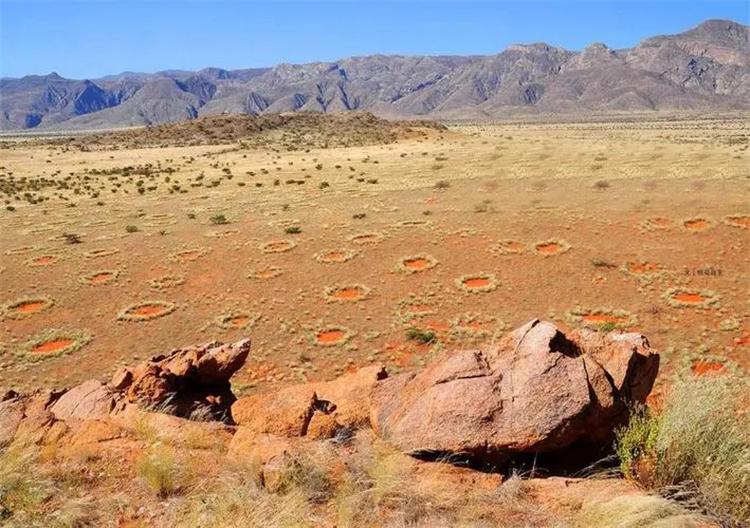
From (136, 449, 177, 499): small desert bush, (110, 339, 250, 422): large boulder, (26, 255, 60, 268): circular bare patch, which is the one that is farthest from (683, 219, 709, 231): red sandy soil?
(26, 255, 60, 268): circular bare patch

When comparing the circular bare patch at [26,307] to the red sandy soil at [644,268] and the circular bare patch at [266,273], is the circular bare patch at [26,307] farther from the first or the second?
the red sandy soil at [644,268]

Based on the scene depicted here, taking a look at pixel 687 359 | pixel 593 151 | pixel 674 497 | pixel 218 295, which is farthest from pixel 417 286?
pixel 593 151

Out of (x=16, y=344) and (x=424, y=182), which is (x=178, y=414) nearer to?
(x=16, y=344)

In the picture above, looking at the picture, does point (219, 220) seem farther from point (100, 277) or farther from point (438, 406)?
point (438, 406)

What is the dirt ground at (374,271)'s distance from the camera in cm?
1867

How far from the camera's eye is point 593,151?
63.4m

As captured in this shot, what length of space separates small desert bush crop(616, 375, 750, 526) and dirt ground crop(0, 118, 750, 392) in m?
9.34

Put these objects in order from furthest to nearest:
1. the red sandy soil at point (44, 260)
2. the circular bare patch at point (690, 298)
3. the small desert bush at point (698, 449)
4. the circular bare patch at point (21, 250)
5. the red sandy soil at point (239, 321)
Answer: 1. the circular bare patch at point (21, 250)
2. the red sandy soil at point (44, 260)
3. the red sandy soil at point (239, 321)
4. the circular bare patch at point (690, 298)
5. the small desert bush at point (698, 449)

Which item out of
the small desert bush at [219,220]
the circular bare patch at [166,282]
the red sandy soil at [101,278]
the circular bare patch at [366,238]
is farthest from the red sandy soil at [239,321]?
the small desert bush at [219,220]

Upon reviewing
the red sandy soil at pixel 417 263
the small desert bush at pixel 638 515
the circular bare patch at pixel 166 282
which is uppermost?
the small desert bush at pixel 638 515

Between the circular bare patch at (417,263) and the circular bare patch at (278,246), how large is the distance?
6.74m

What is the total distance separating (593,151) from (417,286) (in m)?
49.5

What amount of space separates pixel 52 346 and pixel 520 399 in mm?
18732

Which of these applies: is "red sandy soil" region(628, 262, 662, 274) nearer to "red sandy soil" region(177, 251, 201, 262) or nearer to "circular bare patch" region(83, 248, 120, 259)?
"red sandy soil" region(177, 251, 201, 262)
